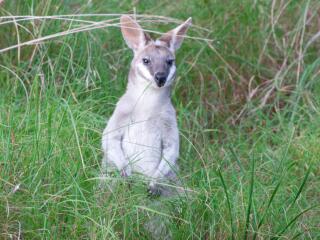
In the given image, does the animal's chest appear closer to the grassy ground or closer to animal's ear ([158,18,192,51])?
the grassy ground

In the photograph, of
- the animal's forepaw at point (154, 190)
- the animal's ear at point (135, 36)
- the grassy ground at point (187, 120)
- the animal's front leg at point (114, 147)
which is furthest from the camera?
the animal's ear at point (135, 36)

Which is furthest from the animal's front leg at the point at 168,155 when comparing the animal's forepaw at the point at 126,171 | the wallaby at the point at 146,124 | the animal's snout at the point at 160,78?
the animal's snout at the point at 160,78

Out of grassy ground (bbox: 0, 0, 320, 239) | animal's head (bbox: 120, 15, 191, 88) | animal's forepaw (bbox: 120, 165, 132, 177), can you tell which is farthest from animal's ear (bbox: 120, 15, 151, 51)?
animal's forepaw (bbox: 120, 165, 132, 177)

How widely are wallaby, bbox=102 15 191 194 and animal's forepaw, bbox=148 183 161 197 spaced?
211 mm

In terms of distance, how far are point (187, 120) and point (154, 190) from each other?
4.96 ft

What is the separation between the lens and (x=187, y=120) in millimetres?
6469

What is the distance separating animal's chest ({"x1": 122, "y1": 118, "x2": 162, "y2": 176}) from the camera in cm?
541

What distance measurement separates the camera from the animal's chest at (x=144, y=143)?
5414 mm

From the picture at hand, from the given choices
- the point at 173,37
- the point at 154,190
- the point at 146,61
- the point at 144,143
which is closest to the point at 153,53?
the point at 146,61

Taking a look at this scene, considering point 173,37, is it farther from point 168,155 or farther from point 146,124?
point 168,155

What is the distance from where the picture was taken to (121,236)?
183 inches

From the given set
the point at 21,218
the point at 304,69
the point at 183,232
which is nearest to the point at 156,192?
the point at 183,232

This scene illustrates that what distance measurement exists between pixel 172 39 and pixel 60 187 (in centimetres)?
141

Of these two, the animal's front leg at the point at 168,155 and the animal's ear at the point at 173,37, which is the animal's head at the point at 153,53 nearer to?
the animal's ear at the point at 173,37
